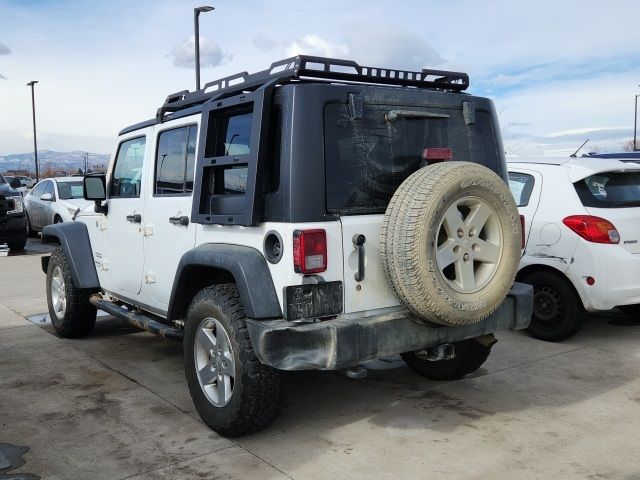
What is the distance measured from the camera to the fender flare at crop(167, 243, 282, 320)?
3.31 m

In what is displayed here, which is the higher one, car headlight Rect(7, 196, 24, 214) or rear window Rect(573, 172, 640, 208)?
rear window Rect(573, 172, 640, 208)

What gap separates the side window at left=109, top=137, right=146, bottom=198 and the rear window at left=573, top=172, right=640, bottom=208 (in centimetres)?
370

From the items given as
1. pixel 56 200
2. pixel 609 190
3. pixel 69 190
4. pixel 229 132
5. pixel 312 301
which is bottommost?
pixel 312 301

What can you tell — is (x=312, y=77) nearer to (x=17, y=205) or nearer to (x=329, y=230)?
(x=329, y=230)

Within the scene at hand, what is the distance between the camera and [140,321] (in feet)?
15.3

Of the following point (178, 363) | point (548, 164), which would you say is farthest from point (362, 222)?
point (548, 164)

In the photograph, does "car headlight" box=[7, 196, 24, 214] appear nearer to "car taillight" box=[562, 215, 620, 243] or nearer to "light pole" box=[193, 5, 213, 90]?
"light pole" box=[193, 5, 213, 90]

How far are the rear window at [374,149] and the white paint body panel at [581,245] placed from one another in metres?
2.04

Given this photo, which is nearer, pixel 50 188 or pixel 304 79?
pixel 304 79

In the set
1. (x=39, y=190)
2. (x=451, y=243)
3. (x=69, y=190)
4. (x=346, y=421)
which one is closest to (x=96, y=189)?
(x=346, y=421)

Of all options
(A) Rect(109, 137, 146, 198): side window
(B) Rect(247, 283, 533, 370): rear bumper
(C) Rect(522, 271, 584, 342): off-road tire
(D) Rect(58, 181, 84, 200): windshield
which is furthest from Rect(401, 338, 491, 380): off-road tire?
(D) Rect(58, 181, 84, 200): windshield

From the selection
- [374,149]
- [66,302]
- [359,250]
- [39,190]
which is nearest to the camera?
[359,250]

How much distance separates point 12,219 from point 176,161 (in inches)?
384

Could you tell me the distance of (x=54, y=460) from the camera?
11.5ft
